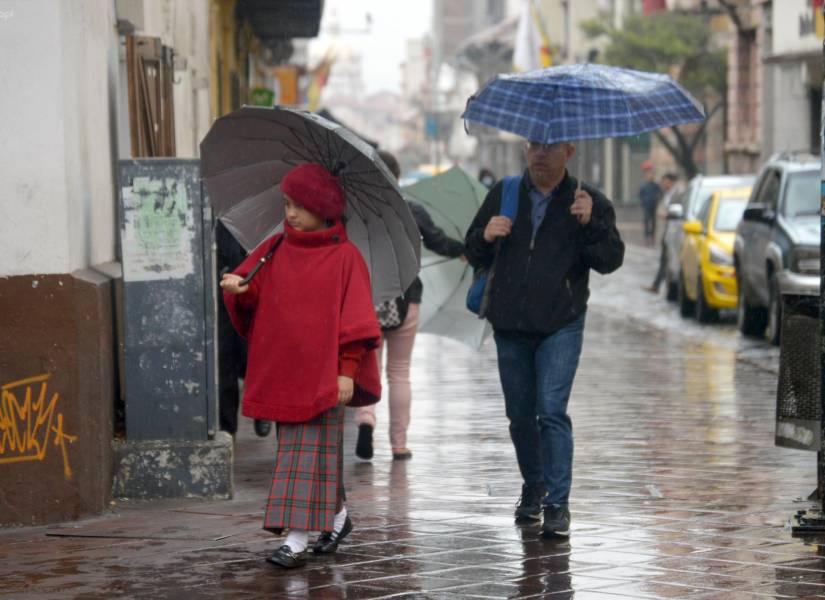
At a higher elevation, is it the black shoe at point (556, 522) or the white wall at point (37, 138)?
the white wall at point (37, 138)

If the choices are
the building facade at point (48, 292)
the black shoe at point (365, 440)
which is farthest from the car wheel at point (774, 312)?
the building facade at point (48, 292)

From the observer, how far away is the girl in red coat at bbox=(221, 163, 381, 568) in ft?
22.1

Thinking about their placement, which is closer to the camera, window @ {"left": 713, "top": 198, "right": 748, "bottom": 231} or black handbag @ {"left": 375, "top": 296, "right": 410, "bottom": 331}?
black handbag @ {"left": 375, "top": 296, "right": 410, "bottom": 331}

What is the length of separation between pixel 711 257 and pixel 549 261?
1281 centimetres

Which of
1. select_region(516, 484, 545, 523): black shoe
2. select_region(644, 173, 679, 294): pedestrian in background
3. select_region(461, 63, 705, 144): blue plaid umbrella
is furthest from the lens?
select_region(644, 173, 679, 294): pedestrian in background

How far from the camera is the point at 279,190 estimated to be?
23.7 feet

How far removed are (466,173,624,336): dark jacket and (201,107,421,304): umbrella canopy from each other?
592 millimetres

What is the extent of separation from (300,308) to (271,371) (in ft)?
A: 0.87

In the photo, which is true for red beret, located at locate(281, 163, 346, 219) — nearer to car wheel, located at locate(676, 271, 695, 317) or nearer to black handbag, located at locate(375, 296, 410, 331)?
black handbag, located at locate(375, 296, 410, 331)

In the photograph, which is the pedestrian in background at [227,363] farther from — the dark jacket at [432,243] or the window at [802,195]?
the window at [802,195]

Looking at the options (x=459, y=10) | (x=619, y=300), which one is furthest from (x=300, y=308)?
(x=459, y=10)

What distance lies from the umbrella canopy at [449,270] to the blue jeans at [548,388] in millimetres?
3185

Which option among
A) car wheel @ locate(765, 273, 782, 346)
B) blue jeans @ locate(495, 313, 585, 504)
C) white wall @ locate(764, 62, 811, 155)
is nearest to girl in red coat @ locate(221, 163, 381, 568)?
blue jeans @ locate(495, 313, 585, 504)

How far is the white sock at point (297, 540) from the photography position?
6.80 m
